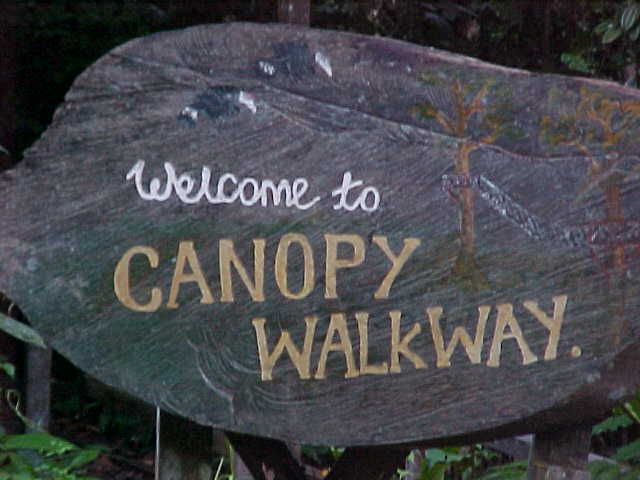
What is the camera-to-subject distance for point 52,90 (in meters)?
4.75

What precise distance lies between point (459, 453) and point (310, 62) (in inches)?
82.6

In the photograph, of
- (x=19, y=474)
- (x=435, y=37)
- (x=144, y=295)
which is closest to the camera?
(x=144, y=295)

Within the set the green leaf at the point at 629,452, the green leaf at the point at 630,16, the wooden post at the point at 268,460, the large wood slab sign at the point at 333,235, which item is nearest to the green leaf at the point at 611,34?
the green leaf at the point at 630,16

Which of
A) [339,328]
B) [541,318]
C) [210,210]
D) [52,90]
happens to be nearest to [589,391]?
[541,318]

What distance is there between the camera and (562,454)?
7.20 feet

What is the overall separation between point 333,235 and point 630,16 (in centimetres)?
189

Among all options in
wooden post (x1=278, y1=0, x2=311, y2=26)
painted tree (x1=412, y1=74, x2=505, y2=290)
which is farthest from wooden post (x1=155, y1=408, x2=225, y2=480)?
wooden post (x1=278, y1=0, x2=311, y2=26)

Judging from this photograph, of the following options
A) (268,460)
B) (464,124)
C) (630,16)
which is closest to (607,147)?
(464,124)

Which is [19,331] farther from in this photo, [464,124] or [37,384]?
[37,384]

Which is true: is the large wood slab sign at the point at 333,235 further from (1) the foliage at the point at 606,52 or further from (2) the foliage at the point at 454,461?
Answer: (1) the foliage at the point at 606,52

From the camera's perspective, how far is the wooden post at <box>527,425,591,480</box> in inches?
86.0

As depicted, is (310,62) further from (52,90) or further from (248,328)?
(52,90)

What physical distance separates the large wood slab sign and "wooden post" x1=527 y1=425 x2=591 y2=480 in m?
0.14

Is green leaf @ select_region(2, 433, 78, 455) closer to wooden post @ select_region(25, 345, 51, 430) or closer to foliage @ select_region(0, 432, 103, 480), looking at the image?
foliage @ select_region(0, 432, 103, 480)
